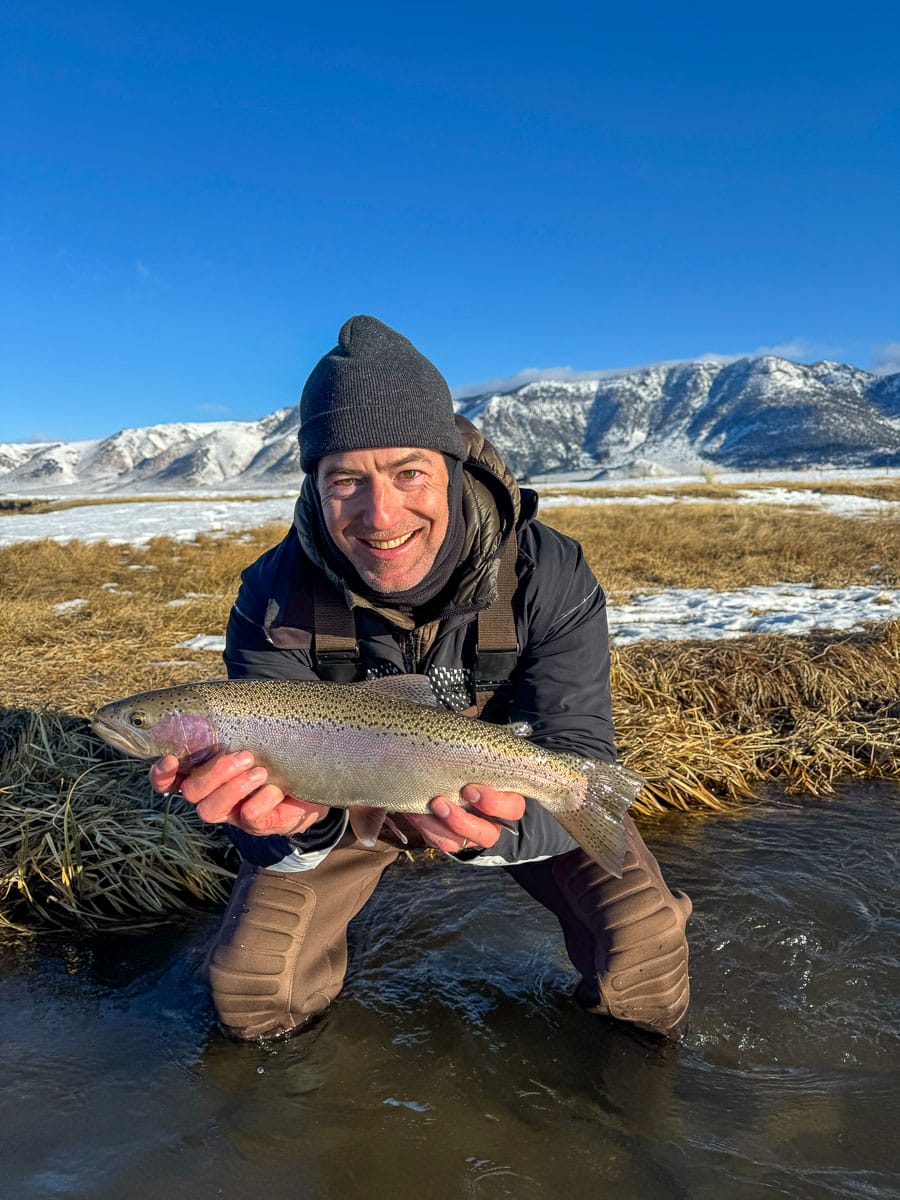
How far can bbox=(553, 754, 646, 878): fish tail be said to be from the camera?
3.10 meters

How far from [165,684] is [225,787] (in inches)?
175

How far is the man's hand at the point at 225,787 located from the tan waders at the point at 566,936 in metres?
0.70

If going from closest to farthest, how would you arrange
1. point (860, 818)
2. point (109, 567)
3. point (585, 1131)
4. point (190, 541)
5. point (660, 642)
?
point (585, 1131) → point (860, 818) → point (660, 642) → point (109, 567) → point (190, 541)

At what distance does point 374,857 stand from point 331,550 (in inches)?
63.8

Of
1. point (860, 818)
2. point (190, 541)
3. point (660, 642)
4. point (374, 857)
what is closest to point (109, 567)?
point (190, 541)

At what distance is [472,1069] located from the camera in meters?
3.39

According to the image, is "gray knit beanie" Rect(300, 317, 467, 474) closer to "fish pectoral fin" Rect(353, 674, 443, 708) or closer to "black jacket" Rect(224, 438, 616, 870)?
"black jacket" Rect(224, 438, 616, 870)

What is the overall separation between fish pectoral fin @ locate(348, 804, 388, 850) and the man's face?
976mm

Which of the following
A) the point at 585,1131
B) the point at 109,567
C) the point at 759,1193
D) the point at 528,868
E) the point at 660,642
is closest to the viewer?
the point at 759,1193

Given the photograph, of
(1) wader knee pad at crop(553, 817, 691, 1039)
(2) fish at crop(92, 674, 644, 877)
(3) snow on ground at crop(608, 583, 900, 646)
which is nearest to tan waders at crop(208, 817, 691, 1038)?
(1) wader knee pad at crop(553, 817, 691, 1039)

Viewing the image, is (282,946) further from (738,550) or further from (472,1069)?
(738,550)

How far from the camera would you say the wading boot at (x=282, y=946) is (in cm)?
350

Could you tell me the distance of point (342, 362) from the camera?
3.49m

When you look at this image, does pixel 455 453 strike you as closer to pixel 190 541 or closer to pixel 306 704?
pixel 306 704
